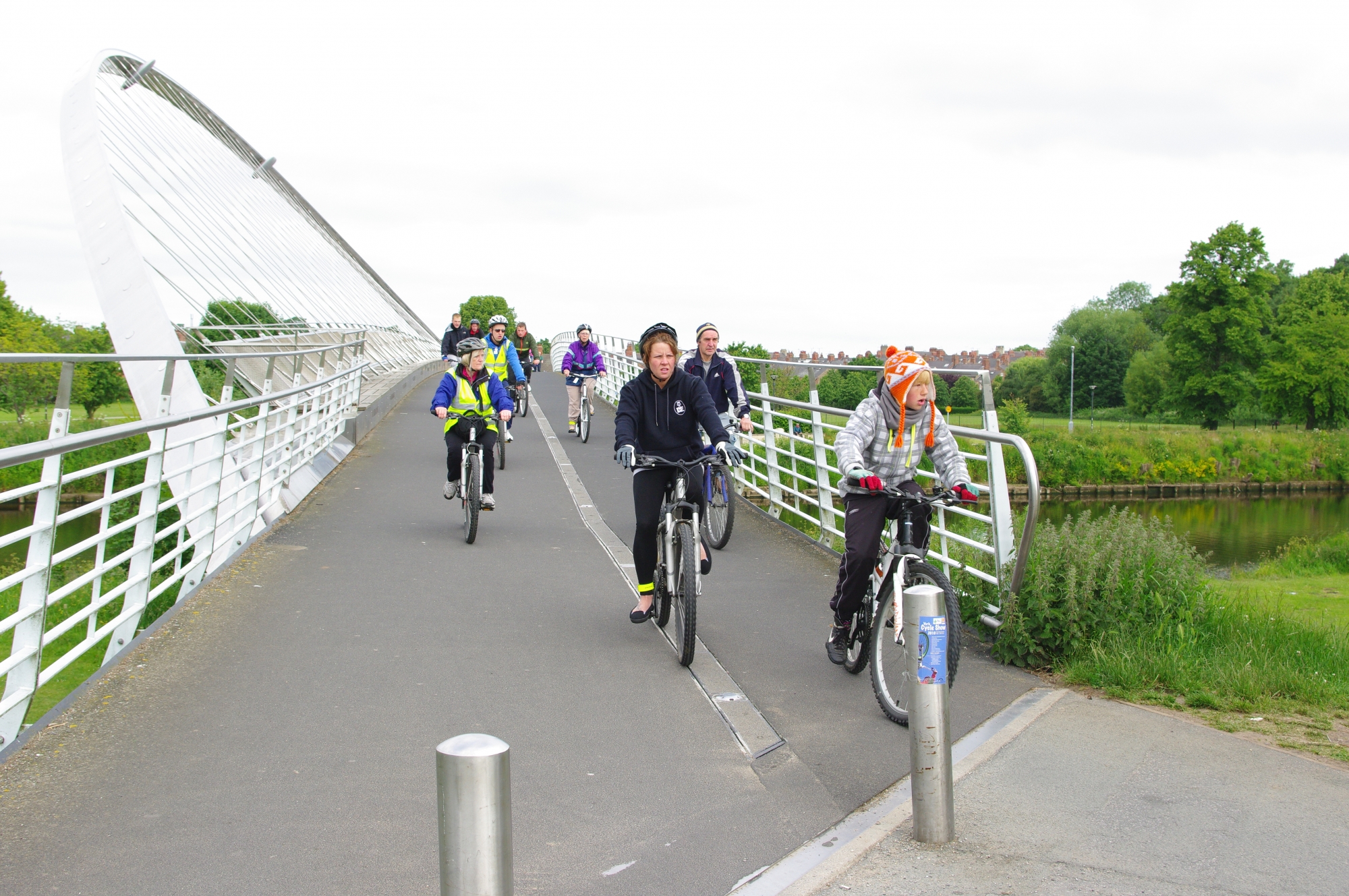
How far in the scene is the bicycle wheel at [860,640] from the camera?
5.68 metres

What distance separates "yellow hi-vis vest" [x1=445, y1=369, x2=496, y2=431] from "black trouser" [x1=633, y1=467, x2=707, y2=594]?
4.04m

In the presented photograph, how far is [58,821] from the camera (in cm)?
378

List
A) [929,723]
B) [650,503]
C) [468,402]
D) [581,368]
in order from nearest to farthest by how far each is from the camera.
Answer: [929,723]
[650,503]
[468,402]
[581,368]

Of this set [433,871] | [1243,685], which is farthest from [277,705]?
[1243,685]

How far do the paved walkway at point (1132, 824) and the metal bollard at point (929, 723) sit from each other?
0.25ft

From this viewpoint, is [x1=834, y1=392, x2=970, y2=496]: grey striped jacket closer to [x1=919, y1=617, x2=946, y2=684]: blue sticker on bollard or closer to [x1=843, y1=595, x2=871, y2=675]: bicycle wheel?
[x1=843, y1=595, x2=871, y2=675]: bicycle wheel

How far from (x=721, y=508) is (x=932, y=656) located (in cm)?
589

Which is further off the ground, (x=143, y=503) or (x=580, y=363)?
(x=580, y=363)

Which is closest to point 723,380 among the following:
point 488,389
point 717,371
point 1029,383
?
point 717,371

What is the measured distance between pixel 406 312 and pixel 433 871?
6614cm

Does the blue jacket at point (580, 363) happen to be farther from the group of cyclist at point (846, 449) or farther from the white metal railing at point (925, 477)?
the group of cyclist at point (846, 449)

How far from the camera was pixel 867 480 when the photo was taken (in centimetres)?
514

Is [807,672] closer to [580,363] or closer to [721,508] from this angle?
[721,508]

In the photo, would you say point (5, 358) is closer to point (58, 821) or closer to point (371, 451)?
point (58, 821)
